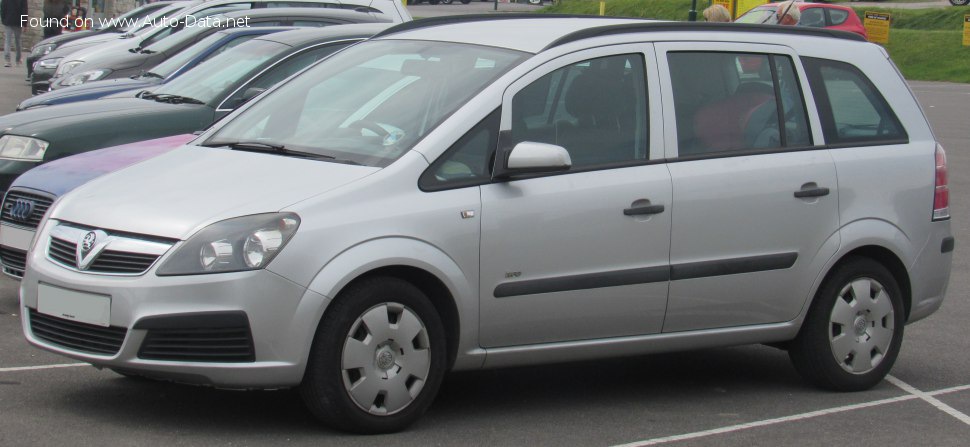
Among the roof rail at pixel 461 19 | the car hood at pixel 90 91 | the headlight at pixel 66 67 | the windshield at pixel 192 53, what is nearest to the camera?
the roof rail at pixel 461 19

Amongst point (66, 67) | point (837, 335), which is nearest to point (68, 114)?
point (837, 335)

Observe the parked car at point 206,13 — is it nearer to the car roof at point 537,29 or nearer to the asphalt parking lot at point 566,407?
the car roof at point 537,29

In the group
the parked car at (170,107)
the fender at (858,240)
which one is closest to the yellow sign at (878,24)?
the parked car at (170,107)

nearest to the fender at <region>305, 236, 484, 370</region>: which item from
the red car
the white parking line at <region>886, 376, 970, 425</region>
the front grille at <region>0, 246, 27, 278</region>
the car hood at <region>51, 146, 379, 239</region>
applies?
the car hood at <region>51, 146, 379, 239</region>

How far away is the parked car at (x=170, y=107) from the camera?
8312 mm

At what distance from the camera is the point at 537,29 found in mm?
5930

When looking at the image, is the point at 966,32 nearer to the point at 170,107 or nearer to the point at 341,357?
the point at 170,107

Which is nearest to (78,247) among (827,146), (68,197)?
(68,197)

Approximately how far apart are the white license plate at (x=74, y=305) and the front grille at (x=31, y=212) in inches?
77.3

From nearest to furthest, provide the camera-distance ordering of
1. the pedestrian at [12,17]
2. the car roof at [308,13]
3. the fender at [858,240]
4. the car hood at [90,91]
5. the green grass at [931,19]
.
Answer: the fender at [858,240] < the car hood at [90,91] < the car roof at [308,13] < the pedestrian at [12,17] < the green grass at [931,19]

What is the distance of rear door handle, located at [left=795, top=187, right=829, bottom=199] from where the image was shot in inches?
239

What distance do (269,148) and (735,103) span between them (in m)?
2.11

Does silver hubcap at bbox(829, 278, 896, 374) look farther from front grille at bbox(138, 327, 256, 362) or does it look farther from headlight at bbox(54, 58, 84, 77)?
headlight at bbox(54, 58, 84, 77)

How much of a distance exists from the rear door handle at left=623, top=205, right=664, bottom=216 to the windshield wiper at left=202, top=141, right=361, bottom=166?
115 cm
